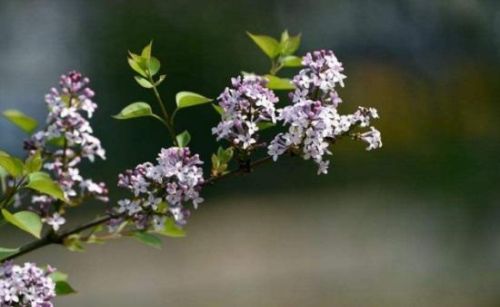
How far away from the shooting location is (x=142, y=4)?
1.96 m

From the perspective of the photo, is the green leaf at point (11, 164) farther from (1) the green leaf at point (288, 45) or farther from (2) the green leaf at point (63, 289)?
(1) the green leaf at point (288, 45)

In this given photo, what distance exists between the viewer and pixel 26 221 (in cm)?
55

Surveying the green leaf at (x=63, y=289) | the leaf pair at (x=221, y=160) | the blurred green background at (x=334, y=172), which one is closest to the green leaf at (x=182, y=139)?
the leaf pair at (x=221, y=160)

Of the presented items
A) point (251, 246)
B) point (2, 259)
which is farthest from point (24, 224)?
point (251, 246)

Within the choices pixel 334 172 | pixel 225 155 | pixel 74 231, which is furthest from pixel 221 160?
pixel 334 172

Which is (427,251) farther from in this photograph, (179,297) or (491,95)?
(179,297)

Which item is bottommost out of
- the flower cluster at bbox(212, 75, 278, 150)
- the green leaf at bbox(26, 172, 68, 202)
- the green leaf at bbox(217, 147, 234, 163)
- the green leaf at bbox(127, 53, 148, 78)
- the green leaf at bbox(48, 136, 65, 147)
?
the green leaf at bbox(26, 172, 68, 202)

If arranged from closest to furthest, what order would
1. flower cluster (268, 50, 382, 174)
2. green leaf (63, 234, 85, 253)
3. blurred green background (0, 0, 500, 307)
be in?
1. flower cluster (268, 50, 382, 174)
2. green leaf (63, 234, 85, 253)
3. blurred green background (0, 0, 500, 307)

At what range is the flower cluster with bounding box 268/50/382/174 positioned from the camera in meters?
0.52

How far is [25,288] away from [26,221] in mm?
39

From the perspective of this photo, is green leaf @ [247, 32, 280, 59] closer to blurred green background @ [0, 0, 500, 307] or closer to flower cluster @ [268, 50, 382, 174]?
flower cluster @ [268, 50, 382, 174]

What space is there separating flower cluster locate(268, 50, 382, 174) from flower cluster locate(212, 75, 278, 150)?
11mm

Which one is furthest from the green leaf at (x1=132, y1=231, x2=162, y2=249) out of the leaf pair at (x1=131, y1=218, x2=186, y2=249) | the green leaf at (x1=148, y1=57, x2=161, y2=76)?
the green leaf at (x1=148, y1=57, x2=161, y2=76)

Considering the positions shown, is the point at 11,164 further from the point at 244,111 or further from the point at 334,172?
the point at 334,172
